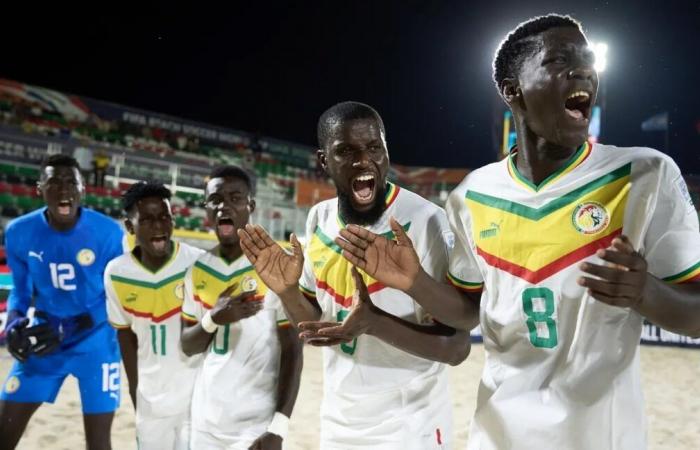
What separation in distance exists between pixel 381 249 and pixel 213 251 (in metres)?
1.68

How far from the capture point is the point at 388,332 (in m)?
1.99

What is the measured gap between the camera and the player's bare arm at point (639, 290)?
1.26 metres

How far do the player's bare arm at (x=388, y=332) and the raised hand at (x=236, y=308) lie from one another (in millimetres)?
779

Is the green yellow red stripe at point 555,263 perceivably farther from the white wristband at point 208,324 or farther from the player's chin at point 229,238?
the player's chin at point 229,238

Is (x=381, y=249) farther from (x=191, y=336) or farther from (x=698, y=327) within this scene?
(x=191, y=336)

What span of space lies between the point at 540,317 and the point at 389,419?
80 cm

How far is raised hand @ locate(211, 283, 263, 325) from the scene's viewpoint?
107 inches

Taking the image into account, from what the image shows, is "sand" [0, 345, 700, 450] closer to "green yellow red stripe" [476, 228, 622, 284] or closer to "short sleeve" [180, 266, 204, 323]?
"short sleeve" [180, 266, 204, 323]

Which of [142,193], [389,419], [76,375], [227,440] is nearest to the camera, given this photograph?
[389,419]

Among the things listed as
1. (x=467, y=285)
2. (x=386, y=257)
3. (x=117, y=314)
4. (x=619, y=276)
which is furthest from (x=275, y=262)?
(x=117, y=314)

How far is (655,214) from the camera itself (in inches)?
58.2

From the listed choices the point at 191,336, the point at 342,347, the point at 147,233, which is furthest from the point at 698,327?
the point at 147,233

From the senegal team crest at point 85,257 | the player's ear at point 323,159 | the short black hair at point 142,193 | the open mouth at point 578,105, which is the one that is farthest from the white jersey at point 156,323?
the open mouth at point 578,105

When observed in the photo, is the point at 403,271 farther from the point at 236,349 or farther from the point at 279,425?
the point at 236,349
